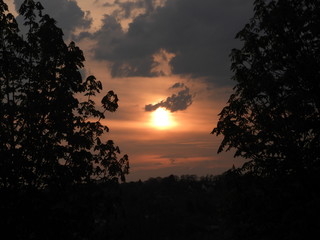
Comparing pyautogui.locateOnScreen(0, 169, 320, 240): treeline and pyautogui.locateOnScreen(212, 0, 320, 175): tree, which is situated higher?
pyautogui.locateOnScreen(212, 0, 320, 175): tree

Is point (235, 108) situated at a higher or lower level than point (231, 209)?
higher

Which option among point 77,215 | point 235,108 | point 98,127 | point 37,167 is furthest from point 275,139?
point 37,167

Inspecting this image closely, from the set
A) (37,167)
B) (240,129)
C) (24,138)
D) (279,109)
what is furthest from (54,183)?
(279,109)

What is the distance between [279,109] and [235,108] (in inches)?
86.3

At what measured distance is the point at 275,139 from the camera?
16.3m

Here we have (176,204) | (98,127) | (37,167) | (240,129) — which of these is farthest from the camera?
(176,204)

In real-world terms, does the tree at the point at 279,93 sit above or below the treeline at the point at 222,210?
above

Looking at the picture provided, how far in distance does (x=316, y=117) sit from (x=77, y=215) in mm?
10330

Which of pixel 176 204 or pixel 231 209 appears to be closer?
pixel 231 209

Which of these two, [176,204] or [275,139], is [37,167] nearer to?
[275,139]

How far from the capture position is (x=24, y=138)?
14273 mm

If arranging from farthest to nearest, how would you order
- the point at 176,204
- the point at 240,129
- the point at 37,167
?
the point at 176,204 < the point at 240,129 < the point at 37,167

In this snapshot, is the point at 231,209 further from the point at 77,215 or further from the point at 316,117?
the point at 77,215

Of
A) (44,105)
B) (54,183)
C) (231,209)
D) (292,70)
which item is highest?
(292,70)
